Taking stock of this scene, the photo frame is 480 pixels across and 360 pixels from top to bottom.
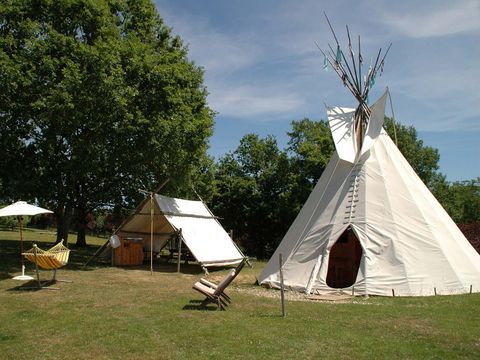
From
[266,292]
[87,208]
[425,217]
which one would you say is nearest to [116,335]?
[266,292]

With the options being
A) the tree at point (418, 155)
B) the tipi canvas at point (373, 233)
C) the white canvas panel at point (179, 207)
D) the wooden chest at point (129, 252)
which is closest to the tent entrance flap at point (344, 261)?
the tipi canvas at point (373, 233)

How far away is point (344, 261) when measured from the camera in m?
13.2

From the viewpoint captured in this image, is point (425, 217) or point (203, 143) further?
point (203, 143)

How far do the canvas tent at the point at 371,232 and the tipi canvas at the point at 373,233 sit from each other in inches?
0.9

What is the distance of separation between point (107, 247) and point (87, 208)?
4489 millimetres

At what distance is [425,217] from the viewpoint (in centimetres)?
1161

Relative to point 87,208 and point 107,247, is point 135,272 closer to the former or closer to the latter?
point 107,247

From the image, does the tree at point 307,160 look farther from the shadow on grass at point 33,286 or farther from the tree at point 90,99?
the shadow on grass at point 33,286

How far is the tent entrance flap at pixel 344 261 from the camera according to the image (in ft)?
43.0

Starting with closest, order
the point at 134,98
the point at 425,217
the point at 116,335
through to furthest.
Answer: the point at 116,335, the point at 425,217, the point at 134,98

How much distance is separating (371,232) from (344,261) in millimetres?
2368

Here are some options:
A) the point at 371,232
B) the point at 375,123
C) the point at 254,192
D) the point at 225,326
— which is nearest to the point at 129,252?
the point at 371,232

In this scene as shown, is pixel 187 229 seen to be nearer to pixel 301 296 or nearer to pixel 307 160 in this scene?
pixel 301 296

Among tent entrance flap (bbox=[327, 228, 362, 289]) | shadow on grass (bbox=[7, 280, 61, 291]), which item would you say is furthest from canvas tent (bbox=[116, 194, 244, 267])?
shadow on grass (bbox=[7, 280, 61, 291])
